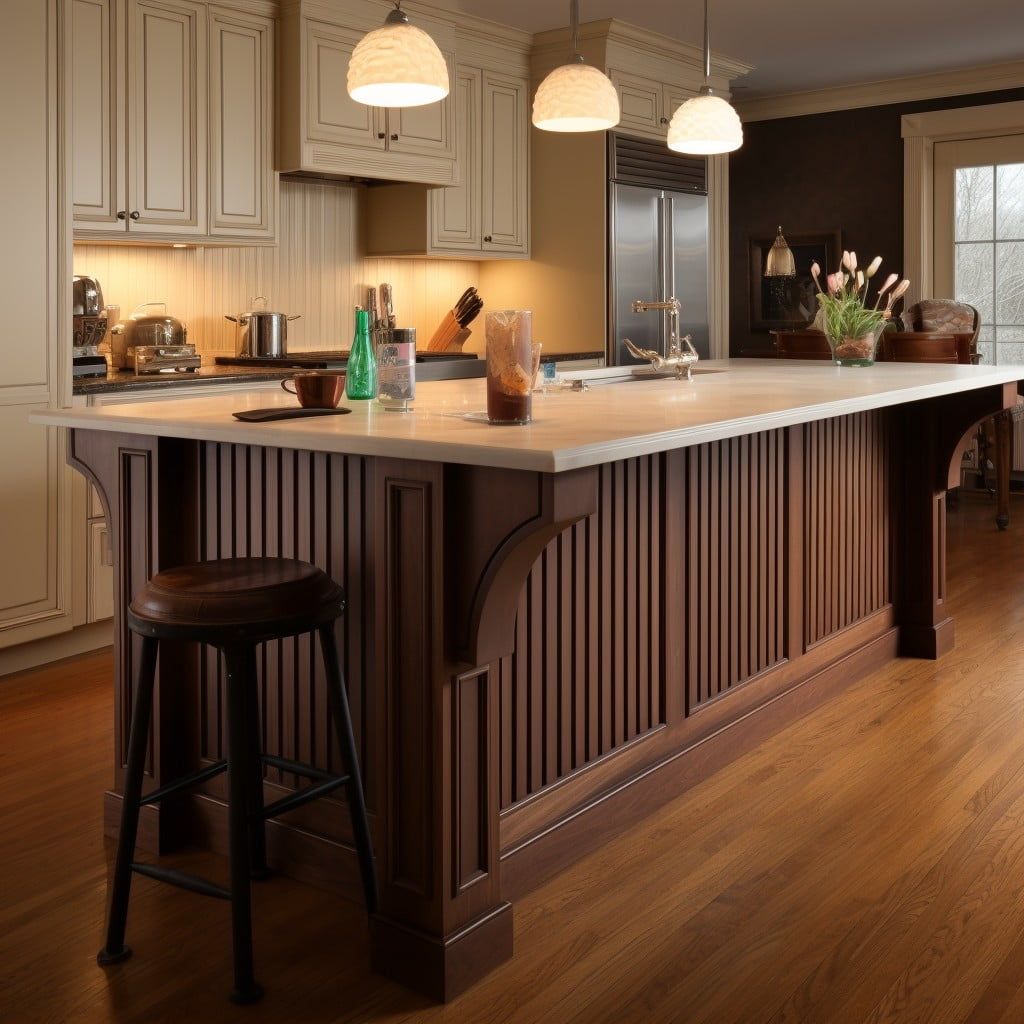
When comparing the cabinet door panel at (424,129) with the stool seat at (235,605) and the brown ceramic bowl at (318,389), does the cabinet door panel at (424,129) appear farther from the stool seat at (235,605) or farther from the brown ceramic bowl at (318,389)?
the stool seat at (235,605)

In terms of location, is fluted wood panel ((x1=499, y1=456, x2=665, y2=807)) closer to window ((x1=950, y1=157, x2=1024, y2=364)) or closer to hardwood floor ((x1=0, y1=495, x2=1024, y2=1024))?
hardwood floor ((x1=0, y1=495, x2=1024, y2=1024))

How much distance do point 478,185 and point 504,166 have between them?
0.75 ft

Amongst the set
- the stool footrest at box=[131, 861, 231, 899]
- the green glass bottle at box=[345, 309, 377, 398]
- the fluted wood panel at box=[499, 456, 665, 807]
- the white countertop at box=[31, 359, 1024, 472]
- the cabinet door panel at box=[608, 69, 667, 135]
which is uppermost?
the cabinet door panel at box=[608, 69, 667, 135]

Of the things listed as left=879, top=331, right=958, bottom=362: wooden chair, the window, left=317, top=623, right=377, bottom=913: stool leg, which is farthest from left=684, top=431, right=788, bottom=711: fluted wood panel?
the window

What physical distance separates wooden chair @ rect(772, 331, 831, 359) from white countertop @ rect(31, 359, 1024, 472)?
1110mm

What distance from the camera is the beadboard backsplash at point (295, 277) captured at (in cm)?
484

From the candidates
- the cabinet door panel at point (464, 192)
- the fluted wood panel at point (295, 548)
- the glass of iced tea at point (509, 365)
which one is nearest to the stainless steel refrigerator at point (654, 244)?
the cabinet door panel at point (464, 192)

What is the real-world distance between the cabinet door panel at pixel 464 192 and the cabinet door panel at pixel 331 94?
0.59 metres

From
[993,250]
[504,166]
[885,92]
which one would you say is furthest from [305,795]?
[885,92]

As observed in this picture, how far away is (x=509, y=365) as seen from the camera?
2117mm

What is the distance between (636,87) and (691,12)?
571mm

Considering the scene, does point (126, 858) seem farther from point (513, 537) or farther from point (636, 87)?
point (636, 87)

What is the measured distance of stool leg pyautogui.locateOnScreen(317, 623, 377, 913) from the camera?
213 centimetres

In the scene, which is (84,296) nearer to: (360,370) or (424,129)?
(424,129)
